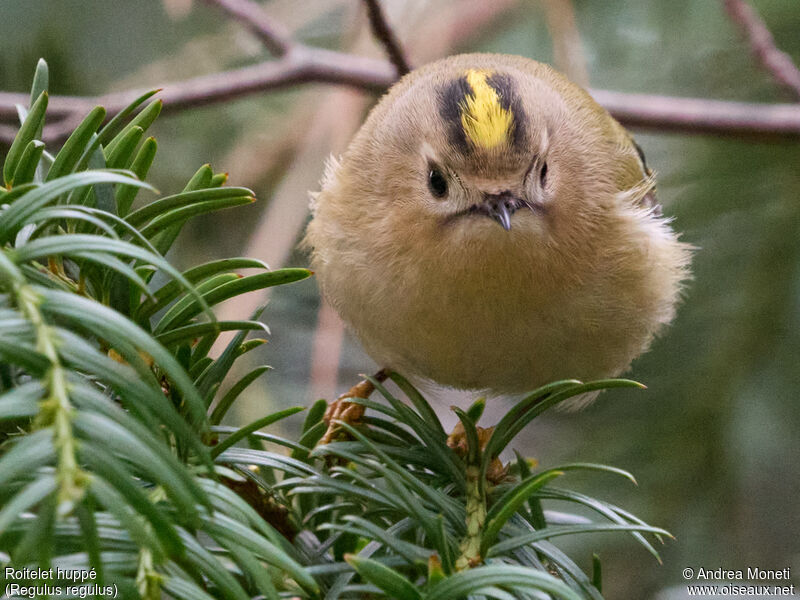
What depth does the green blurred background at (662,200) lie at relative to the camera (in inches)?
65.0

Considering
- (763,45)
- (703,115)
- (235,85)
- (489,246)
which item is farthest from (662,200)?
(235,85)

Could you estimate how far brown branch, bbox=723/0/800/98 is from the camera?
1.79 m

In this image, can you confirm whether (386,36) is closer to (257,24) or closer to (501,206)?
(257,24)

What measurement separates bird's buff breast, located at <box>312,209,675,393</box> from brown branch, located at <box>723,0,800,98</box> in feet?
2.61

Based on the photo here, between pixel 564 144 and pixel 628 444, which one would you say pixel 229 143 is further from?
pixel 628 444

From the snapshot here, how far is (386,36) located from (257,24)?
366 millimetres

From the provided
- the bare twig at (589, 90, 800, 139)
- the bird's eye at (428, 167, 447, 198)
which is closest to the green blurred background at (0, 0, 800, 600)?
the bare twig at (589, 90, 800, 139)

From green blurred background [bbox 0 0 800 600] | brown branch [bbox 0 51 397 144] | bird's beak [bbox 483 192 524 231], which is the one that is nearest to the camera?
bird's beak [bbox 483 192 524 231]

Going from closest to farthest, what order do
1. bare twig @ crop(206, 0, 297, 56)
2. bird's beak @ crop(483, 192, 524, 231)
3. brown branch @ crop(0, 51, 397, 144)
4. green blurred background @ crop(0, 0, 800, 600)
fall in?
bird's beak @ crop(483, 192, 524, 231), green blurred background @ crop(0, 0, 800, 600), brown branch @ crop(0, 51, 397, 144), bare twig @ crop(206, 0, 297, 56)

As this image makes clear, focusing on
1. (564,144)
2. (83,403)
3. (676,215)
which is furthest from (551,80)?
(83,403)

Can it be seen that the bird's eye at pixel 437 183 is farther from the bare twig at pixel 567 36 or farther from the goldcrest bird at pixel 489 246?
the bare twig at pixel 567 36

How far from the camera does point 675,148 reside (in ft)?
7.30

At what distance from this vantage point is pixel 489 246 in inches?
47.6

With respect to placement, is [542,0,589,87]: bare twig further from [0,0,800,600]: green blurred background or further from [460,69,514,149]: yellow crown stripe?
[460,69,514,149]: yellow crown stripe
